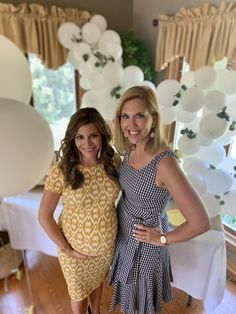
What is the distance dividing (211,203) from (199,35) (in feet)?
4.16

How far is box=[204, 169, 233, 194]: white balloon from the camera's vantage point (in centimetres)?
144

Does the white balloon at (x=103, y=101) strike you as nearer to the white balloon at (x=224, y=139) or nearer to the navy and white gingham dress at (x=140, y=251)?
the white balloon at (x=224, y=139)

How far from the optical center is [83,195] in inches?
41.1

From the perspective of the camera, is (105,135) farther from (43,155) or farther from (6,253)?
(6,253)

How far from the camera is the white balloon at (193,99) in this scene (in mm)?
1452

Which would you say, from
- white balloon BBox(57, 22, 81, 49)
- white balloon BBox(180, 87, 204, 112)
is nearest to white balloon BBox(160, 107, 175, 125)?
white balloon BBox(180, 87, 204, 112)

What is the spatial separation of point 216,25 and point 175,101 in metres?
0.66

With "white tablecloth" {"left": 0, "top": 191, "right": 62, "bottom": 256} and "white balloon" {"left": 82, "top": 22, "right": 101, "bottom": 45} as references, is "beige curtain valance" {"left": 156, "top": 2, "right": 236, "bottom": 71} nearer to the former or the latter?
"white balloon" {"left": 82, "top": 22, "right": 101, "bottom": 45}

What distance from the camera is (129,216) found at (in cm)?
108

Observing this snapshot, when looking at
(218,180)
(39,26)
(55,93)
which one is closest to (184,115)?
(218,180)

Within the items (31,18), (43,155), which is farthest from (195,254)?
(31,18)

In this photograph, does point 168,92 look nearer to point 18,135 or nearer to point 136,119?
point 136,119

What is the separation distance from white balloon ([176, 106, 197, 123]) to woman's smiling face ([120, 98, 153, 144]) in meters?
0.70

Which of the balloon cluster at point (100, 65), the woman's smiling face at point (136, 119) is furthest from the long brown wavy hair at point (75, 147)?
the balloon cluster at point (100, 65)
